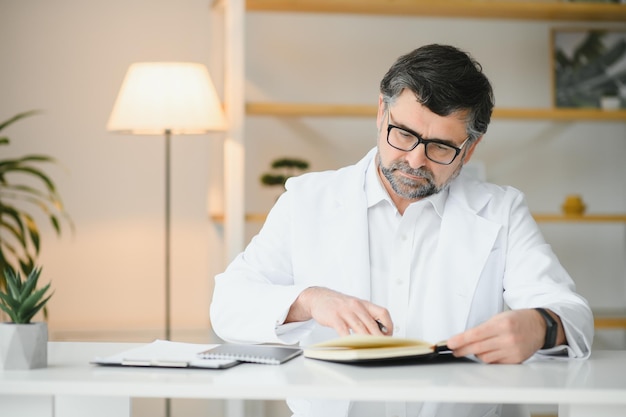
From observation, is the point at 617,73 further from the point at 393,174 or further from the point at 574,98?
the point at 393,174

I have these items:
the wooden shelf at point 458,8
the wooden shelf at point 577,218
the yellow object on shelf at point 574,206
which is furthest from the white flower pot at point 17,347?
the yellow object on shelf at point 574,206

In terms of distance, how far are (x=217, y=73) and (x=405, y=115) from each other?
2099 millimetres

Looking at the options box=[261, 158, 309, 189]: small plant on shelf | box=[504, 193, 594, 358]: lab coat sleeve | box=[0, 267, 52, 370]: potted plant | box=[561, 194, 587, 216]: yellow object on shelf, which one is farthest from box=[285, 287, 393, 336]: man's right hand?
box=[561, 194, 587, 216]: yellow object on shelf

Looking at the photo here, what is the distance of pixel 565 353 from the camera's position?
1.79 m

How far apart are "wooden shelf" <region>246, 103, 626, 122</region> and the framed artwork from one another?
0.20 meters

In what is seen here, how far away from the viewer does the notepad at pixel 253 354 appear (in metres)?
1.61

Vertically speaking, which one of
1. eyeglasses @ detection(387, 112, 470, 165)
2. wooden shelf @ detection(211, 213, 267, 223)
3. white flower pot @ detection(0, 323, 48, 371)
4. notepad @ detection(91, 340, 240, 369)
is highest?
eyeglasses @ detection(387, 112, 470, 165)

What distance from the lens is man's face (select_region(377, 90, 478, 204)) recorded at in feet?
6.61

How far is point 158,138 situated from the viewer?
4.01 metres

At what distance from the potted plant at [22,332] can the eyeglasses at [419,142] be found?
0.84m

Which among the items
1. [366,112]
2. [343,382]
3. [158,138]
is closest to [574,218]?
[366,112]

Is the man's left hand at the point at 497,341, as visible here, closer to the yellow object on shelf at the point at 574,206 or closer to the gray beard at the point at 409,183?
the gray beard at the point at 409,183

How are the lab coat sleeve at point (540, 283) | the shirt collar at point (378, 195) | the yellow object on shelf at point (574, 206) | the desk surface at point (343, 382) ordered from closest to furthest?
the desk surface at point (343, 382) → the lab coat sleeve at point (540, 283) → the shirt collar at point (378, 195) → the yellow object on shelf at point (574, 206)

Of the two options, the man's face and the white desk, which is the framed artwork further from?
the white desk
